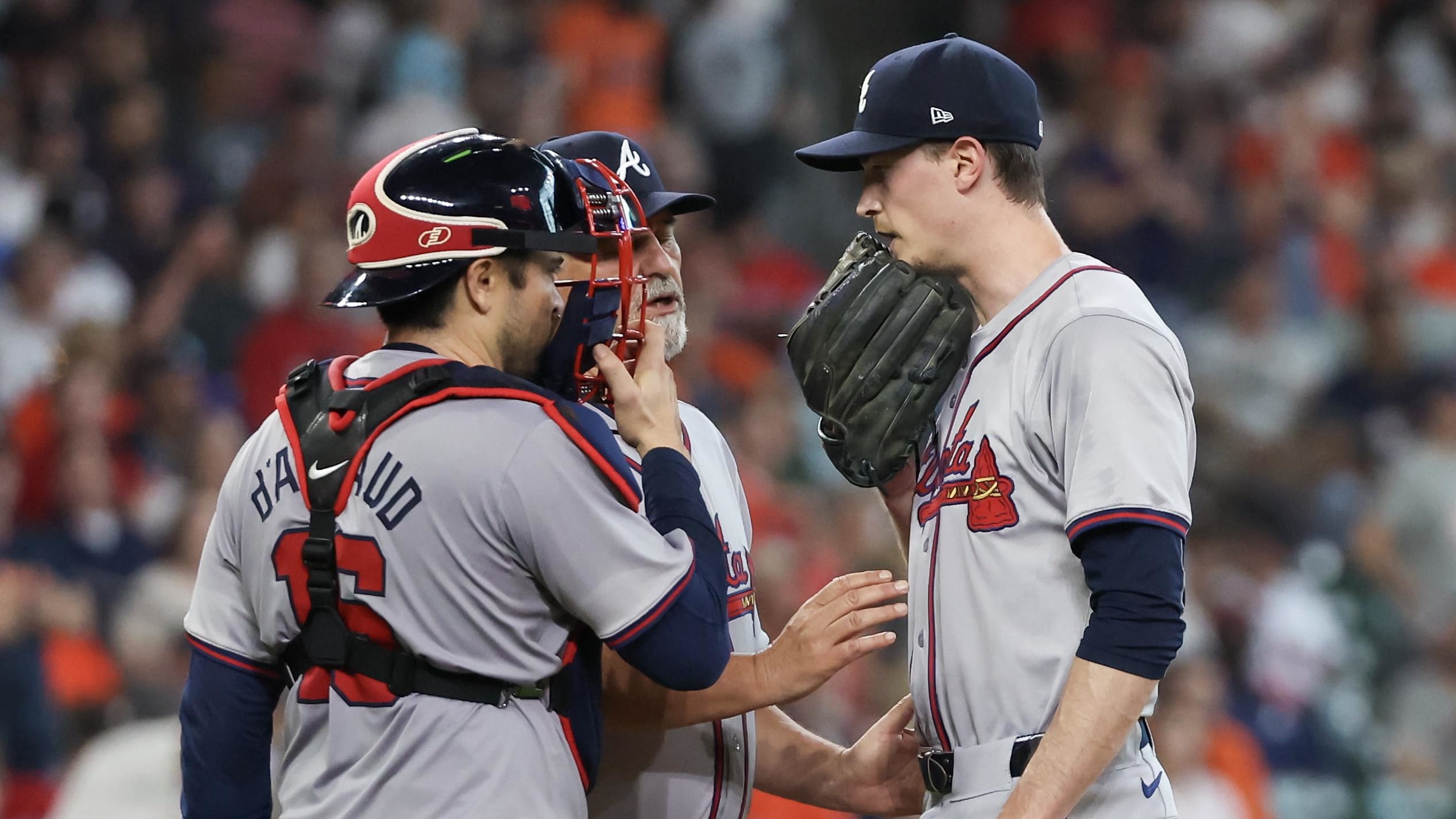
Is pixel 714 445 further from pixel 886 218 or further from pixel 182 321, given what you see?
pixel 182 321

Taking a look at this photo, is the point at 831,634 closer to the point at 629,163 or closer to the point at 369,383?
the point at 369,383

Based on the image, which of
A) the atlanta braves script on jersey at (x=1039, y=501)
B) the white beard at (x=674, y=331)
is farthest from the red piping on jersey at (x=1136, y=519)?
the white beard at (x=674, y=331)

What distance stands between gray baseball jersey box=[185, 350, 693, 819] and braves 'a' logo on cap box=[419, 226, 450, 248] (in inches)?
10.3

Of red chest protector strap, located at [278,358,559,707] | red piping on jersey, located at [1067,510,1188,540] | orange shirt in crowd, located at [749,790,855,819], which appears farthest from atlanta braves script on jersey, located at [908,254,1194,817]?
orange shirt in crowd, located at [749,790,855,819]

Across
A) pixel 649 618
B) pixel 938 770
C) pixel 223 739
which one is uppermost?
pixel 649 618

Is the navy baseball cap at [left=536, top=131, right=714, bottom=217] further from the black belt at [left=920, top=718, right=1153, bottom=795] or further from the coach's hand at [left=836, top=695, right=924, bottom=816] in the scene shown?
the black belt at [left=920, top=718, right=1153, bottom=795]

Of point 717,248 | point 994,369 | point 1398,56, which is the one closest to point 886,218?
point 994,369

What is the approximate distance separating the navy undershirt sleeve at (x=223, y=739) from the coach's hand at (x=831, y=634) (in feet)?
2.81

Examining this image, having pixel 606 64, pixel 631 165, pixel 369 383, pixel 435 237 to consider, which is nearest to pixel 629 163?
pixel 631 165

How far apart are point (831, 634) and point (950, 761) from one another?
0.95ft

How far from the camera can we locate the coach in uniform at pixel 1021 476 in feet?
8.10

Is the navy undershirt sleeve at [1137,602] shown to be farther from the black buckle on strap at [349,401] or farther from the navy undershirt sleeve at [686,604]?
the black buckle on strap at [349,401]

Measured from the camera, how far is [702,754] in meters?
3.12

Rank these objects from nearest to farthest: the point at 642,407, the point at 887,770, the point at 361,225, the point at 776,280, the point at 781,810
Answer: the point at 361,225
the point at 642,407
the point at 887,770
the point at 781,810
the point at 776,280
